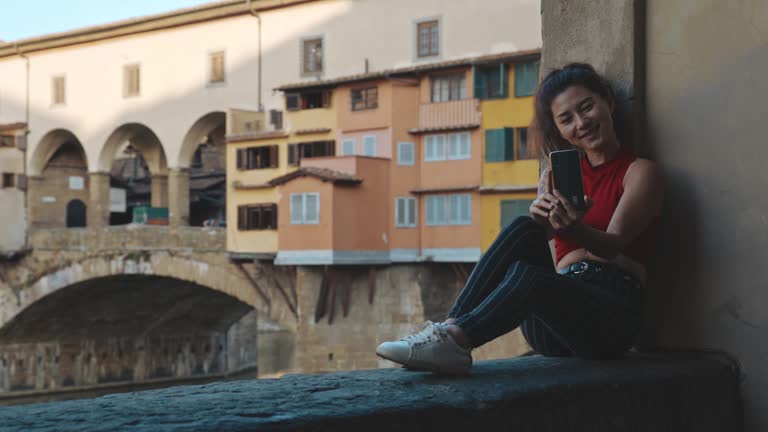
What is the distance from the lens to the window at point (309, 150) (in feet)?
78.3

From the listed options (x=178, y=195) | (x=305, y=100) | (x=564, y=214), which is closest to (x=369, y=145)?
(x=305, y=100)

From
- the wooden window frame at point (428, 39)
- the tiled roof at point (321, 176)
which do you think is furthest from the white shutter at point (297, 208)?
the wooden window frame at point (428, 39)

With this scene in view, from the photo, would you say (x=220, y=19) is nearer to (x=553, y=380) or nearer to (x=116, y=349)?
(x=116, y=349)

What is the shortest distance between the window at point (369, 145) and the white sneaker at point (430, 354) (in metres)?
20.6

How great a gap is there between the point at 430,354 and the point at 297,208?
66.4ft

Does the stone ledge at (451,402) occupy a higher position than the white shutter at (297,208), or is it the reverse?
the white shutter at (297,208)

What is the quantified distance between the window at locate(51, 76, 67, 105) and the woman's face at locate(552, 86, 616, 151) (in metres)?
30.6

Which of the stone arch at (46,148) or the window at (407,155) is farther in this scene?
the stone arch at (46,148)

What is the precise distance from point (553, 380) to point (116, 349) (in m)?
29.1

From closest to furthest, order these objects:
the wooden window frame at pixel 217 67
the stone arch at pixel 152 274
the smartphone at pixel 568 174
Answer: the smartphone at pixel 568 174, the stone arch at pixel 152 274, the wooden window frame at pixel 217 67

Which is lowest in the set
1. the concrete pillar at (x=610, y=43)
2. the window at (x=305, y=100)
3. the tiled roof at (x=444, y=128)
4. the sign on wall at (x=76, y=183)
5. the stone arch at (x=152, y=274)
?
the stone arch at (x=152, y=274)

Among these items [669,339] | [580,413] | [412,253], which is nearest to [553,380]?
[580,413]

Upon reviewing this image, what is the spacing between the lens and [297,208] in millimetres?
22734

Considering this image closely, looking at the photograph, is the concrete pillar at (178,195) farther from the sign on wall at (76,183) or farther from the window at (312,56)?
the sign on wall at (76,183)
